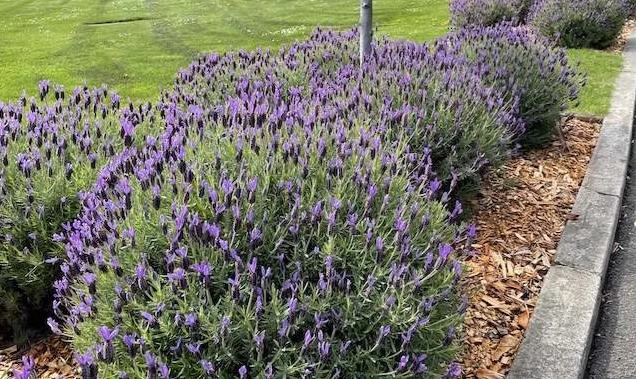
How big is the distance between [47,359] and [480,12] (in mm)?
10811

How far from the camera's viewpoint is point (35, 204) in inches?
137

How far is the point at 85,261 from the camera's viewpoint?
9.20 ft

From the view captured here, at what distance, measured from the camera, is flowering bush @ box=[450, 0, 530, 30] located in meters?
12.2

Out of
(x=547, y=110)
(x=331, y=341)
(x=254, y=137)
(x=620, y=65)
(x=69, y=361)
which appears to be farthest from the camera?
(x=620, y=65)

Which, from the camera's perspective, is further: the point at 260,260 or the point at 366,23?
the point at 366,23

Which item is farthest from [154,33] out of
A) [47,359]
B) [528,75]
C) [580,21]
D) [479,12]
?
[47,359]

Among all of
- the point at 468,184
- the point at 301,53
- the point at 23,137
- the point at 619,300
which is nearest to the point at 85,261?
the point at 23,137

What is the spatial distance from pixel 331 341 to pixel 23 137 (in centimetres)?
273

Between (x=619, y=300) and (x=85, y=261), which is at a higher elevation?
(x=85, y=261)

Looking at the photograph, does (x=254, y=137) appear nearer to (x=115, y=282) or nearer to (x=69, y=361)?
(x=115, y=282)

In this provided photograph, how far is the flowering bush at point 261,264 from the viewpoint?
2.36 m

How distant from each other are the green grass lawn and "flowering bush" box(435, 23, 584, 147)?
133cm

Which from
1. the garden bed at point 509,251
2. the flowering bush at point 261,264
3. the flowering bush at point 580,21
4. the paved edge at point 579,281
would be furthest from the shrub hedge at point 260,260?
the flowering bush at point 580,21

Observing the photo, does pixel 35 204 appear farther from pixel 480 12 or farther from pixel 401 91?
pixel 480 12
